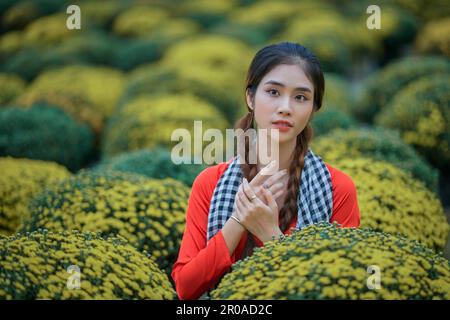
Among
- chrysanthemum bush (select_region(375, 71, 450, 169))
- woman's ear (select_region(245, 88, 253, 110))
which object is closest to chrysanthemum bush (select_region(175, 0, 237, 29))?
chrysanthemum bush (select_region(375, 71, 450, 169))

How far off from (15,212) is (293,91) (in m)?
3.00

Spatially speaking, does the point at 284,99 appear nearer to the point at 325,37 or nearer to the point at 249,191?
the point at 249,191

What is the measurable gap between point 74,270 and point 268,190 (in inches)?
36.8

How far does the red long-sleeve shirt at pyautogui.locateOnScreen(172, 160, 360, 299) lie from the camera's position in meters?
2.46

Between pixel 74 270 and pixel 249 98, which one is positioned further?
pixel 249 98

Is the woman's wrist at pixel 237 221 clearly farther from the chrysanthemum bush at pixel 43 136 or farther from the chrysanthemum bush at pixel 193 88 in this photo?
the chrysanthemum bush at pixel 193 88

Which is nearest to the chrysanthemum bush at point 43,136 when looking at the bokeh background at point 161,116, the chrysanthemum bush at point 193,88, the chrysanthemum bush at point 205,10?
the bokeh background at point 161,116

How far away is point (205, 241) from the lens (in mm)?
2658

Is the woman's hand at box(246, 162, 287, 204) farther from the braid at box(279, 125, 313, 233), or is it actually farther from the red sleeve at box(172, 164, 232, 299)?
the red sleeve at box(172, 164, 232, 299)

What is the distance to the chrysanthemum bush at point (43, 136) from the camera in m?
6.38

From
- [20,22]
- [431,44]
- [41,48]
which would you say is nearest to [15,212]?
[431,44]

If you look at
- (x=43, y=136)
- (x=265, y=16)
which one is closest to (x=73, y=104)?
(x=43, y=136)

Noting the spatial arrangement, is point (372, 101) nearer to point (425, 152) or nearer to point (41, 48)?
point (425, 152)

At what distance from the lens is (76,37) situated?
14.2 metres
